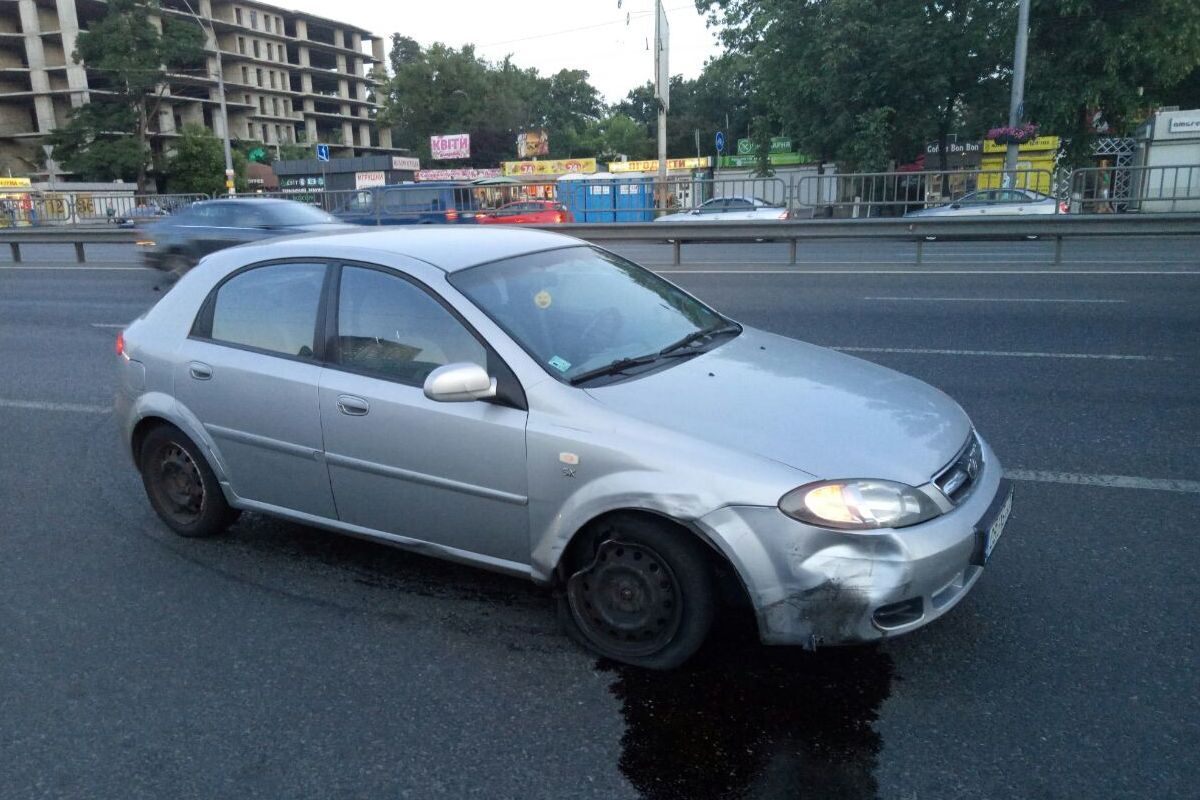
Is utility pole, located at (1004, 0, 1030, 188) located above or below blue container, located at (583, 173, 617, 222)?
above

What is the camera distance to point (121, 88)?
7238 cm

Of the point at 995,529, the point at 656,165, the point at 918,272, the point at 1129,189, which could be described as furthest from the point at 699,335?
the point at 656,165

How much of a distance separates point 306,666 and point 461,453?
3.12 ft

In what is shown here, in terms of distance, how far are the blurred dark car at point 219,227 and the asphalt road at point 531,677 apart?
10.1 metres

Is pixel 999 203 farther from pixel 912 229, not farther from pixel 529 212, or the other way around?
pixel 529 212

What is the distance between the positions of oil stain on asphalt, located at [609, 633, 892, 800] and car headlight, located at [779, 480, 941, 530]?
2.04ft

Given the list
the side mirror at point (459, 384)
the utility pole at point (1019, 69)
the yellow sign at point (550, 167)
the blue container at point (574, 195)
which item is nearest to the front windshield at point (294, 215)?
the blue container at point (574, 195)

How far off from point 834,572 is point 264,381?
2566 mm

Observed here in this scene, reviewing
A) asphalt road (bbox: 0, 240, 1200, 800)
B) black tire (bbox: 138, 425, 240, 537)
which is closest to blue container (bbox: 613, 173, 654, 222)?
asphalt road (bbox: 0, 240, 1200, 800)

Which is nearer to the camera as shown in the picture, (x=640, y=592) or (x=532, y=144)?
(x=640, y=592)

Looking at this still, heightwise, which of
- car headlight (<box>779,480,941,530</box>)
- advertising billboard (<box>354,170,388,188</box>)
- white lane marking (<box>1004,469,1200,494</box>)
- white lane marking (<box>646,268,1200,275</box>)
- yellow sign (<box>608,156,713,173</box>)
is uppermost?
yellow sign (<box>608,156,713,173</box>)

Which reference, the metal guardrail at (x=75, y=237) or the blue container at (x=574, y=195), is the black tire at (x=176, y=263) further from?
the blue container at (x=574, y=195)

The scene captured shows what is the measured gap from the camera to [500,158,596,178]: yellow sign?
55.7 m

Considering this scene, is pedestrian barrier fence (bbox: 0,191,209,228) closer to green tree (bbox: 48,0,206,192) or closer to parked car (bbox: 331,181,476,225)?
parked car (bbox: 331,181,476,225)
